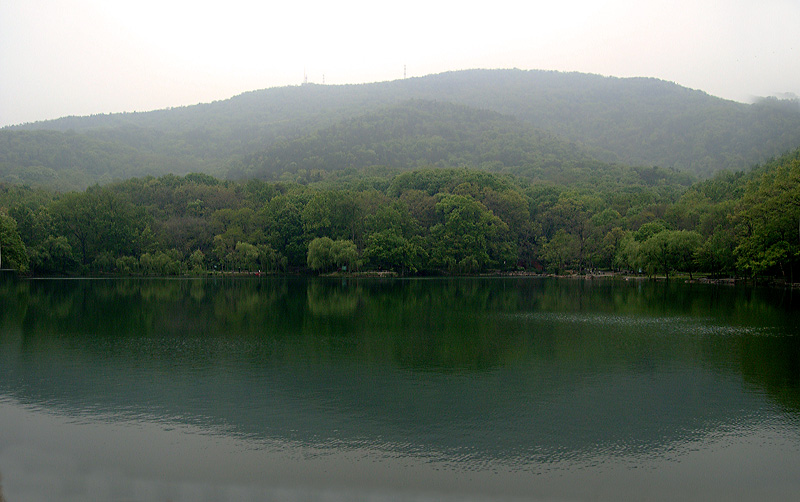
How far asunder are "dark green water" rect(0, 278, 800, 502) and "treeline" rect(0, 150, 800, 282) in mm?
51514

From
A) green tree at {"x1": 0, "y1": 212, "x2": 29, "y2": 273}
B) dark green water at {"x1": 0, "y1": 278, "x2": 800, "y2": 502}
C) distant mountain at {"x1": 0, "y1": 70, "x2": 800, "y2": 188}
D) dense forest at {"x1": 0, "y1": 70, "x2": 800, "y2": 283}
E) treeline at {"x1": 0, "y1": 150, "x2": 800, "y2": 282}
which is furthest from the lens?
distant mountain at {"x1": 0, "y1": 70, "x2": 800, "y2": 188}

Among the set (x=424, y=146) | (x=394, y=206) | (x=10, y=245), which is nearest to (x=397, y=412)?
(x=10, y=245)

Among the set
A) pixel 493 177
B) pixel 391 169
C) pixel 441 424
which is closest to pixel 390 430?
pixel 441 424

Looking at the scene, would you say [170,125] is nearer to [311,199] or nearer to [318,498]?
[311,199]

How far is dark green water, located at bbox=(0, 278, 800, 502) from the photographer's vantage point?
10.2 metres

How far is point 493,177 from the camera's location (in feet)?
363

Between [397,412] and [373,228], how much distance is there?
74855 millimetres

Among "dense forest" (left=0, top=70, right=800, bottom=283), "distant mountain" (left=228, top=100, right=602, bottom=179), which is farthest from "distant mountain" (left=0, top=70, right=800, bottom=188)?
"distant mountain" (left=228, top=100, right=602, bottom=179)

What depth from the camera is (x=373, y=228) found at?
88250 mm

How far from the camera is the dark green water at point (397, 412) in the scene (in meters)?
10.2

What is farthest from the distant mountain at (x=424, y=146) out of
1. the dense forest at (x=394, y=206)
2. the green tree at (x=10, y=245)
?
the green tree at (x=10, y=245)

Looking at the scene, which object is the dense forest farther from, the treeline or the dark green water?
the dark green water

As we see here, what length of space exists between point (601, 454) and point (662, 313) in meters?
25.5

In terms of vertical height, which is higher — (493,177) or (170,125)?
(170,125)
